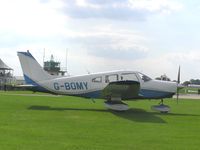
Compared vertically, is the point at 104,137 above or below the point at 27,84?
below

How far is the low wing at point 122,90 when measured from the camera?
19188mm

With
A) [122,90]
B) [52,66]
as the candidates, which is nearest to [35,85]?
[122,90]

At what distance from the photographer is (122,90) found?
20.2 metres

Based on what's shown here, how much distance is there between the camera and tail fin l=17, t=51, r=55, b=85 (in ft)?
70.9

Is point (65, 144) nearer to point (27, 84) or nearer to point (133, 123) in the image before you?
Answer: point (133, 123)

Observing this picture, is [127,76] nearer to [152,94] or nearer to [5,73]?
Answer: [152,94]

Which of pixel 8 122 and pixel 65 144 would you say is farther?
pixel 8 122

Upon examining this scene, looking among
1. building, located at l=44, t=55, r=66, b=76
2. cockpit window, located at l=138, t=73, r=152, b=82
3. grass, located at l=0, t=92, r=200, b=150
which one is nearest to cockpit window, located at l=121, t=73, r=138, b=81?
cockpit window, located at l=138, t=73, r=152, b=82

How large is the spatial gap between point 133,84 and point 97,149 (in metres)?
10.4

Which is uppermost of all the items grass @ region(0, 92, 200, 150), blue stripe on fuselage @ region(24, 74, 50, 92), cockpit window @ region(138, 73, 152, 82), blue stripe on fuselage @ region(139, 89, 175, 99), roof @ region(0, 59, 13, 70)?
roof @ region(0, 59, 13, 70)

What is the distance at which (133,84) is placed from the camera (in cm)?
1922

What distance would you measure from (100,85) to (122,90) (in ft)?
5.03

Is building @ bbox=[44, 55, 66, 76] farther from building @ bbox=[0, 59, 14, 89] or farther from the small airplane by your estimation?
the small airplane

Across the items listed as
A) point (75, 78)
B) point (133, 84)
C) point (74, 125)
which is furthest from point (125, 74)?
point (74, 125)
